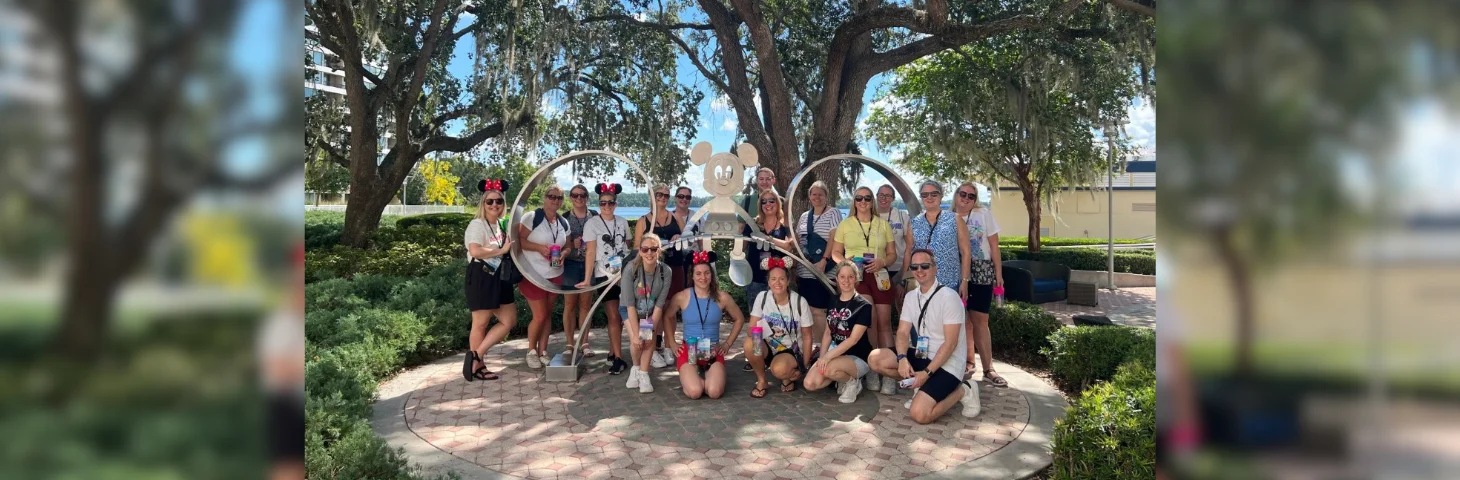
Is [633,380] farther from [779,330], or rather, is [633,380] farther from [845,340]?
[845,340]

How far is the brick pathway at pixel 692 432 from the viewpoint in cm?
370

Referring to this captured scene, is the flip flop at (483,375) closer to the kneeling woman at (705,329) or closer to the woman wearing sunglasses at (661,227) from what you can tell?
the woman wearing sunglasses at (661,227)

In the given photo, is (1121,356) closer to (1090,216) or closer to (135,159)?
(135,159)

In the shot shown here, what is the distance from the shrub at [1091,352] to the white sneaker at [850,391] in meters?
1.62

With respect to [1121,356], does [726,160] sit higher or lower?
higher

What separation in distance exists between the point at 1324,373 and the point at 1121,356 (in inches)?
201

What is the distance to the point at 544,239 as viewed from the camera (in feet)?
18.6

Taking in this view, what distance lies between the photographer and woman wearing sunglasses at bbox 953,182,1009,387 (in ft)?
17.5

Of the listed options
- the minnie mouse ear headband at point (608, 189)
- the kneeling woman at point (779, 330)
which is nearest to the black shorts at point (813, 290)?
the kneeling woman at point (779, 330)

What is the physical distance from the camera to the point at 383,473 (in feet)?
10.1

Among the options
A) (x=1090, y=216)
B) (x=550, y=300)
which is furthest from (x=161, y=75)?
(x=1090, y=216)

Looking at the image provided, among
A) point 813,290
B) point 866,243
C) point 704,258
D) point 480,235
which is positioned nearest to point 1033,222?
point 813,290

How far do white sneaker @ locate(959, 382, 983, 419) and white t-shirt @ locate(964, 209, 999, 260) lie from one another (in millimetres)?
1124

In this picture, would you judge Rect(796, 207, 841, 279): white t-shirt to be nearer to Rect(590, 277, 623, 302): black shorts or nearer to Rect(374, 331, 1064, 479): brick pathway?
Rect(374, 331, 1064, 479): brick pathway
